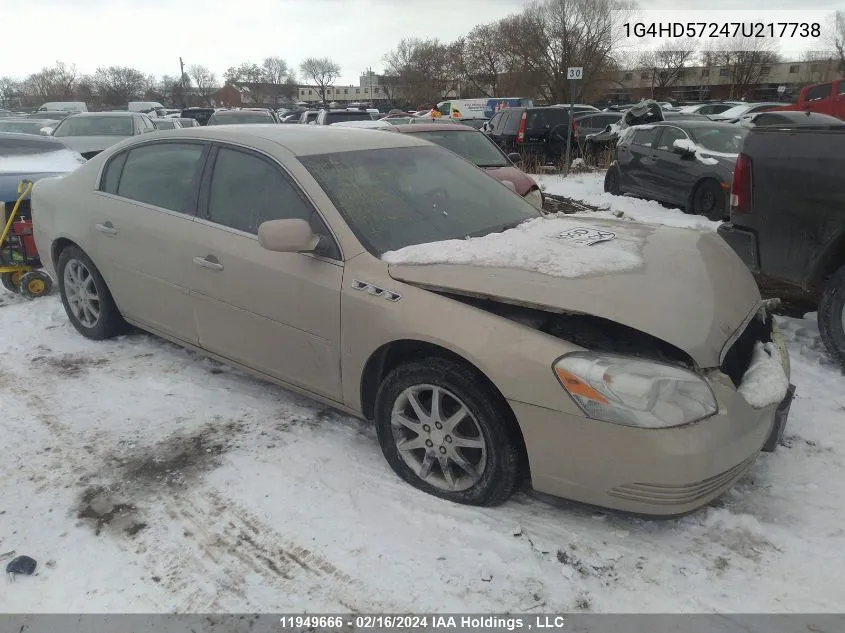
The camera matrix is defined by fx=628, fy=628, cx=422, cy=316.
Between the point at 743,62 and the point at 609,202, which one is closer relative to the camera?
the point at 609,202

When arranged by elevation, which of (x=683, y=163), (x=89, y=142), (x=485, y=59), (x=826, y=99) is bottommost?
(x=683, y=163)

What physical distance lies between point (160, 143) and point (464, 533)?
3168 millimetres

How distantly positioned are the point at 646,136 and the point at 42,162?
30.0 feet

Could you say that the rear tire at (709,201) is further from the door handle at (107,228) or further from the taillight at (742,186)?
the door handle at (107,228)

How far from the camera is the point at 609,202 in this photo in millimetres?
10875

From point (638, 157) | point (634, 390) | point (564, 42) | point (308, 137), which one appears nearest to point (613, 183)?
point (638, 157)

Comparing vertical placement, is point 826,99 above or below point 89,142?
above

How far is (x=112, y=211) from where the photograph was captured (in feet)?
13.8

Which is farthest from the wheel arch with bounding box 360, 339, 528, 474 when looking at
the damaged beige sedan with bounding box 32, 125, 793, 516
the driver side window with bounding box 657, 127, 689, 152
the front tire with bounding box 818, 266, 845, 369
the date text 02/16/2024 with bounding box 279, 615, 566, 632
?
the driver side window with bounding box 657, 127, 689, 152

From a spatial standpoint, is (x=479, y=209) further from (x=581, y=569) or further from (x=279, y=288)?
(x=581, y=569)

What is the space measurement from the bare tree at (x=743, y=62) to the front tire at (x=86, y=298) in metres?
63.3

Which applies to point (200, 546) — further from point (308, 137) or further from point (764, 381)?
point (764, 381)

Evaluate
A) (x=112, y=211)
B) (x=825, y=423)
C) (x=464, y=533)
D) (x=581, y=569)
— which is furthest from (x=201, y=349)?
Answer: (x=825, y=423)

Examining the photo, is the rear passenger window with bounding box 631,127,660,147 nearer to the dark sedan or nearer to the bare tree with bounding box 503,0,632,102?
the dark sedan
